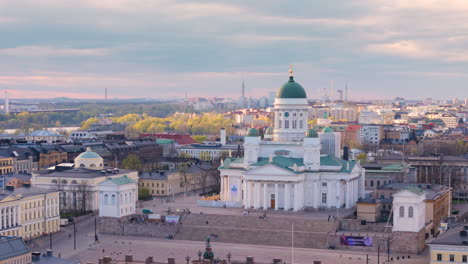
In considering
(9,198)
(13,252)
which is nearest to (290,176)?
(9,198)

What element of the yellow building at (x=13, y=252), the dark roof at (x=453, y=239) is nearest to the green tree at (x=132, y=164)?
the yellow building at (x=13, y=252)

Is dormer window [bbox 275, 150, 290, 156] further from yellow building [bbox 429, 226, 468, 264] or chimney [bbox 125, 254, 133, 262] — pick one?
yellow building [bbox 429, 226, 468, 264]

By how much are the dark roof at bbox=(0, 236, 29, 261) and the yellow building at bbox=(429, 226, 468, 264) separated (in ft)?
87.1

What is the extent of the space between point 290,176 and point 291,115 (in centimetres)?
1100

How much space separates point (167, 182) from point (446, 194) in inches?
1220

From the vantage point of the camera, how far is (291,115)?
93875 millimetres

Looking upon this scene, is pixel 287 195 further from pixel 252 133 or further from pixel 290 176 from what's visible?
pixel 252 133

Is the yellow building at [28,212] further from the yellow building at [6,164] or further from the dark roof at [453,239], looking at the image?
the dark roof at [453,239]

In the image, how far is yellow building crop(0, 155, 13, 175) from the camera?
112 m

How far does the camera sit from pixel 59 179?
91000 mm

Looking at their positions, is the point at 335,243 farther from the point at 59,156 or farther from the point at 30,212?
the point at 59,156

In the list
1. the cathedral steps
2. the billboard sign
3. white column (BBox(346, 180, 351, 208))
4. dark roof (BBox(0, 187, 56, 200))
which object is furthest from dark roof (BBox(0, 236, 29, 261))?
white column (BBox(346, 180, 351, 208))


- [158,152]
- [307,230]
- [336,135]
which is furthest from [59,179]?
[158,152]

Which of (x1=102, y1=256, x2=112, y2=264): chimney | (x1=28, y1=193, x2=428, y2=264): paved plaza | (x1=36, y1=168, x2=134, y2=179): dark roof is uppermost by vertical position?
(x1=36, y1=168, x2=134, y2=179): dark roof
